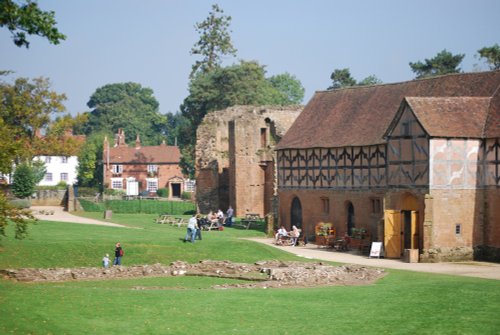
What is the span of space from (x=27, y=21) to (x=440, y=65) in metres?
76.7

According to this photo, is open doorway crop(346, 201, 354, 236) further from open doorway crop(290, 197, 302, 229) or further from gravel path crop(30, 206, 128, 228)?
gravel path crop(30, 206, 128, 228)

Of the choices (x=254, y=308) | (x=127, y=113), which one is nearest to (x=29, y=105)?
(x=254, y=308)

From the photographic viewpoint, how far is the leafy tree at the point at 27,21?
2104cm

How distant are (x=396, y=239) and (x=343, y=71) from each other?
235 feet

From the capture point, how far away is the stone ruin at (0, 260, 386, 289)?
1310 inches

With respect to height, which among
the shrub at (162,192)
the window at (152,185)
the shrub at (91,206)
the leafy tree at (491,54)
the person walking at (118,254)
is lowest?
the person walking at (118,254)

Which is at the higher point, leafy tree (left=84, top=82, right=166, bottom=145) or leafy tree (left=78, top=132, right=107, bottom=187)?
leafy tree (left=84, top=82, right=166, bottom=145)

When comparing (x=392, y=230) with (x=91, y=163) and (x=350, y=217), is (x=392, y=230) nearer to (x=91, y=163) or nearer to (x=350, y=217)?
(x=350, y=217)

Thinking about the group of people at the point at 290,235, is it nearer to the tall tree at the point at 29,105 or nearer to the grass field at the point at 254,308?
the grass field at the point at 254,308

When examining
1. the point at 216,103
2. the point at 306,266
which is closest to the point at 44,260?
the point at 306,266

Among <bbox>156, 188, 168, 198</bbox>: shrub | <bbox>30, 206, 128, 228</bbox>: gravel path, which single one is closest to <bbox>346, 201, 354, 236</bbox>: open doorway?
<bbox>30, 206, 128, 228</bbox>: gravel path

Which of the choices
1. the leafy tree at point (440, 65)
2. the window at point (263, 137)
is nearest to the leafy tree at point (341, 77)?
the leafy tree at point (440, 65)

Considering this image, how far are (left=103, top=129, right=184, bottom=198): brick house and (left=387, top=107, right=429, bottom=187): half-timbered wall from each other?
68.4m

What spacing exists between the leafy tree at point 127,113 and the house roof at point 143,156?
41.3 m
